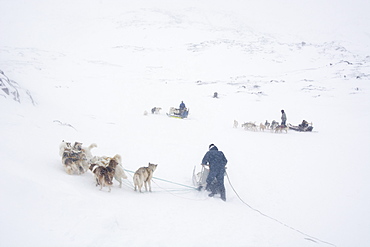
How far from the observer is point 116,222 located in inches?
118

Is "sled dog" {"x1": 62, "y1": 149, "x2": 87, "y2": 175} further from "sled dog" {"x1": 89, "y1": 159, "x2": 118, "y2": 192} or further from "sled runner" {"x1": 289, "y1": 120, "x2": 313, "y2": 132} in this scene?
"sled runner" {"x1": 289, "y1": 120, "x2": 313, "y2": 132}

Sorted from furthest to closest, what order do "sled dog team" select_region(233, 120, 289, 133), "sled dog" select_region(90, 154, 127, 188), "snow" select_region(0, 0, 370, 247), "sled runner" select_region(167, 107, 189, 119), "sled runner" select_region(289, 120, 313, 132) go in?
1. "sled runner" select_region(167, 107, 189, 119)
2. "sled runner" select_region(289, 120, 313, 132)
3. "sled dog team" select_region(233, 120, 289, 133)
4. "sled dog" select_region(90, 154, 127, 188)
5. "snow" select_region(0, 0, 370, 247)

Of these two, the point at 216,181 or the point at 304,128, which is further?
the point at 304,128

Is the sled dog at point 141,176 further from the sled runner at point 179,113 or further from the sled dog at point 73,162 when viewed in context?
the sled runner at point 179,113

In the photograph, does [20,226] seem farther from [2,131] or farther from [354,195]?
[354,195]

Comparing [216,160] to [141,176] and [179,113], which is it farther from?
[179,113]

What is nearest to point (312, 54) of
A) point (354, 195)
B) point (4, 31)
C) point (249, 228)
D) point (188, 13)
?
point (354, 195)

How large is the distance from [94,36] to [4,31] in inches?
639

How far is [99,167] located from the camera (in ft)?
13.2

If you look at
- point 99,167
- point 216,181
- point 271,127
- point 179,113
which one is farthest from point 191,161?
point 179,113

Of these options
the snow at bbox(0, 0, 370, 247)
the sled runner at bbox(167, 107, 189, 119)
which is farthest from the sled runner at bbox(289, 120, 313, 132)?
the sled runner at bbox(167, 107, 189, 119)

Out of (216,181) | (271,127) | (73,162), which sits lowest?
(216,181)

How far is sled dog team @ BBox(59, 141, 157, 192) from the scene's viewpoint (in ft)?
13.0

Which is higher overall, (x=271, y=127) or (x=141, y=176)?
(x=271, y=127)
